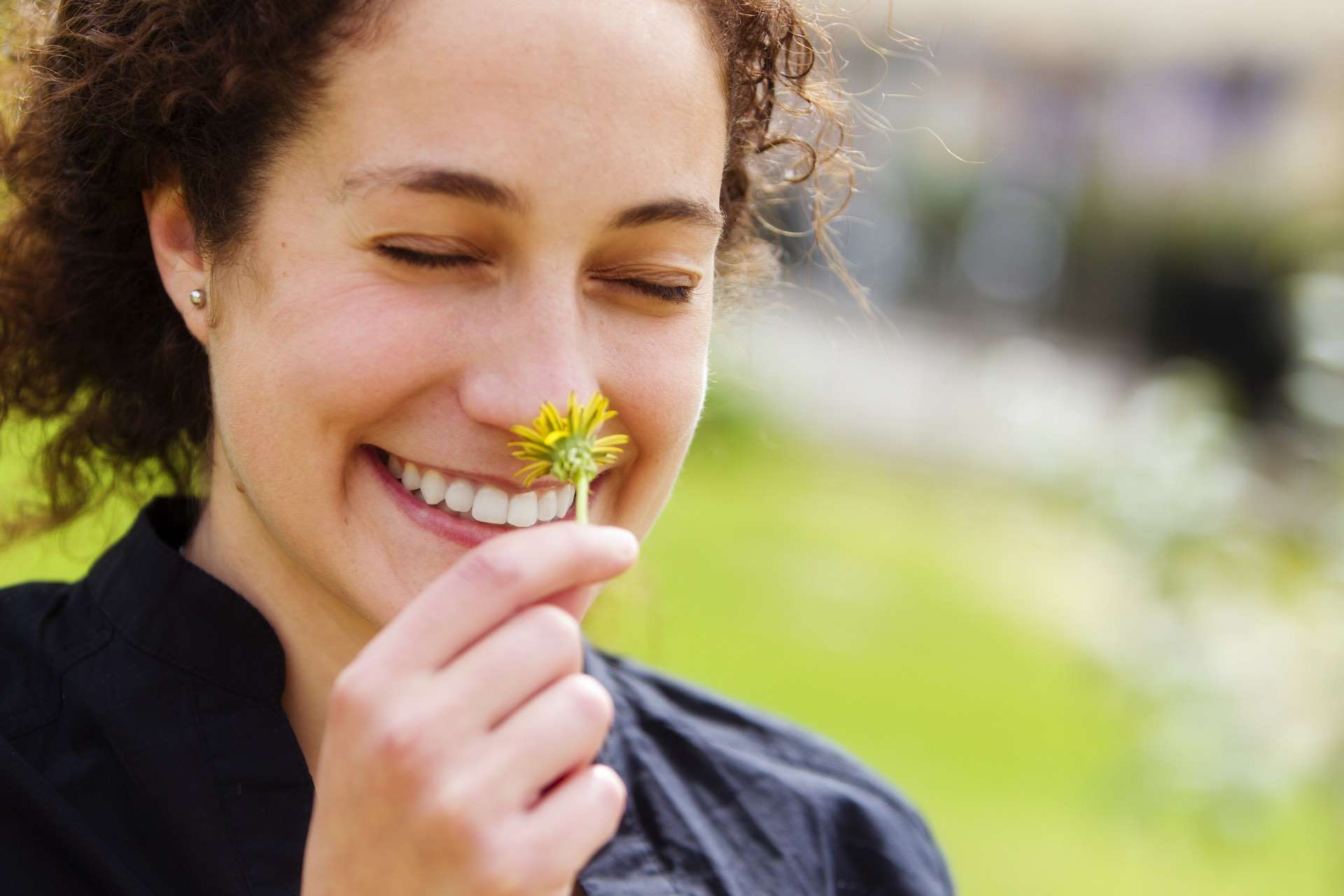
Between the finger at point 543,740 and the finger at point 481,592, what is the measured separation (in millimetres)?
85

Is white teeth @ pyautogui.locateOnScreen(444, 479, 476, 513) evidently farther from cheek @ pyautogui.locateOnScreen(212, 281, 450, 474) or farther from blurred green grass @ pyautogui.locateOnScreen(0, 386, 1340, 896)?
blurred green grass @ pyautogui.locateOnScreen(0, 386, 1340, 896)

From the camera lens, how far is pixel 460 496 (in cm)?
173

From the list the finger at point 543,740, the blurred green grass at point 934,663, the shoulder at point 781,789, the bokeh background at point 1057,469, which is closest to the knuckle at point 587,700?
the finger at point 543,740

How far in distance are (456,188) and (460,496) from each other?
0.37 meters

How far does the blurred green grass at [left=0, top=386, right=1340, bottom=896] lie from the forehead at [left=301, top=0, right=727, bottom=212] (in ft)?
5.05

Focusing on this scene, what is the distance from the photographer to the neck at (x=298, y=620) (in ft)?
6.25

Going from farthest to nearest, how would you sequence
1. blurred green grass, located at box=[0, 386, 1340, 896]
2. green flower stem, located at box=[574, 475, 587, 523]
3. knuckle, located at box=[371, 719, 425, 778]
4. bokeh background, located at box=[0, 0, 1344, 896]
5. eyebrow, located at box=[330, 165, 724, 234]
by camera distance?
1. blurred green grass, located at box=[0, 386, 1340, 896]
2. bokeh background, located at box=[0, 0, 1344, 896]
3. eyebrow, located at box=[330, 165, 724, 234]
4. green flower stem, located at box=[574, 475, 587, 523]
5. knuckle, located at box=[371, 719, 425, 778]

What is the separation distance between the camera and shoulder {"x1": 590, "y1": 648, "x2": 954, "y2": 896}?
7.39 feet

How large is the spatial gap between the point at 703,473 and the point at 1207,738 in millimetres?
4525

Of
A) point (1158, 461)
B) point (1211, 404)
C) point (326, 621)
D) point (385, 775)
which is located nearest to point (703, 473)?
point (1211, 404)

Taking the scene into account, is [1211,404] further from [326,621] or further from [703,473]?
[326,621]

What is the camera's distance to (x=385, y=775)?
130 cm

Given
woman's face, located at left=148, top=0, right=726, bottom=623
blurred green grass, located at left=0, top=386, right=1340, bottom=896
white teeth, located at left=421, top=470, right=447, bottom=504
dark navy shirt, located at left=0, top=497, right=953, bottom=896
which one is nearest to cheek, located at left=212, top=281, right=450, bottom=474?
woman's face, located at left=148, top=0, right=726, bottom=623

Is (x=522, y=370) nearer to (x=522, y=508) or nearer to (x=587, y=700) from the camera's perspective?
(x=522, y=508)
